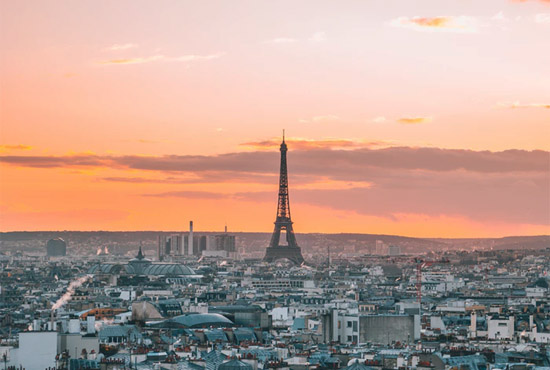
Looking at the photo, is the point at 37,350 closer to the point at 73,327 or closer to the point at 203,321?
the point at 73,327

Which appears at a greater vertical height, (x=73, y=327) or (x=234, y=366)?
(x=73, y=327)

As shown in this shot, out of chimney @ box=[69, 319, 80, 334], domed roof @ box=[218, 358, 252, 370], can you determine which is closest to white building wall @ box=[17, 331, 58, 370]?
domed roof @ box=[218, 358, 252, 370]

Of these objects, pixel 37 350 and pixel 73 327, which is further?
pixel 73 327

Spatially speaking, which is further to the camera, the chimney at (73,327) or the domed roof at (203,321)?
the domed roof at (203,321)

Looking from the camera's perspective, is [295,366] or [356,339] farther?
[356,339]

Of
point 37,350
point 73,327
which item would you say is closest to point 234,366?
point 37,350

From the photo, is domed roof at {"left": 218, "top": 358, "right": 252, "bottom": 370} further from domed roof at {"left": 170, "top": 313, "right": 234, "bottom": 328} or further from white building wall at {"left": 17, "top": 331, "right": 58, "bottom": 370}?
domed roof at {"left": 170, "top": 313, "right": 234, "bottom": 328}

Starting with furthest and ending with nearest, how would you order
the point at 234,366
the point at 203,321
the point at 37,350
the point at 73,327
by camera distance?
the point at 203,321 < the point at 73,327 < the point at 37,350 < the point at 234,366

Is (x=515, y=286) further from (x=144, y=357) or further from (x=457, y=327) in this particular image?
(x=144, y=357)

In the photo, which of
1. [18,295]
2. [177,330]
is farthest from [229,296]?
Result: [177,330]

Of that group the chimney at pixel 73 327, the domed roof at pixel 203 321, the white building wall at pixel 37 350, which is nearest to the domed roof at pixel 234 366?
the white building wall at pixel 37 350

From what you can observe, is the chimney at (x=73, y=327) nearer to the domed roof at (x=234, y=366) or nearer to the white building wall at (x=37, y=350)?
the white building wall at (x=37, y=350)
